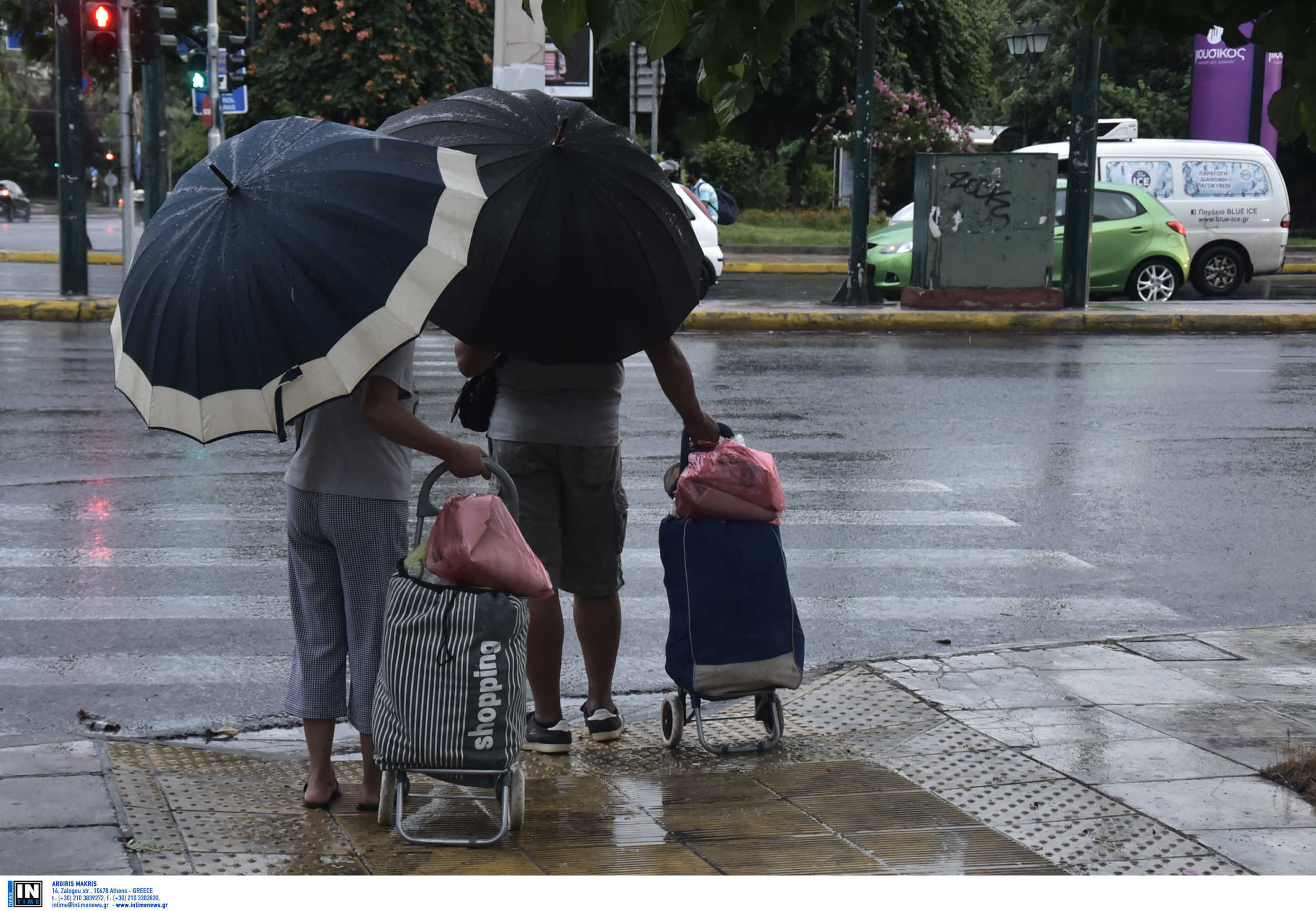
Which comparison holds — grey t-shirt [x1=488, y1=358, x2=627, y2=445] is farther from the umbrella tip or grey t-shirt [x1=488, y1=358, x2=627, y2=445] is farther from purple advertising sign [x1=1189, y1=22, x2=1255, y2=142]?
purple advertising sign [x1=1189, y1=22, x2=1255, y2=142]

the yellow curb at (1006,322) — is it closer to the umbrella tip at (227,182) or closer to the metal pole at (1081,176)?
the metal pole at (1081,176)

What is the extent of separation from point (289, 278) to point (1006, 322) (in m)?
14.4

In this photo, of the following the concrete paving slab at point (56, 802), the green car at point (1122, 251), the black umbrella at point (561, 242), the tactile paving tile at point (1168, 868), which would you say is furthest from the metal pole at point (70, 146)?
the tactile paving tile at point (1168, 868)

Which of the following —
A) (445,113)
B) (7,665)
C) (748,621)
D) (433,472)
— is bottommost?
(7,665)

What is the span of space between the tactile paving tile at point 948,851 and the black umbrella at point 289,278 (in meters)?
1.64

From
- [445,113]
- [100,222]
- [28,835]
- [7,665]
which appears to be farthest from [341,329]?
[100,222]

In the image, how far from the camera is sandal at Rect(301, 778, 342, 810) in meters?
3.98

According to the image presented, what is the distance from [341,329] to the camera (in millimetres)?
3436

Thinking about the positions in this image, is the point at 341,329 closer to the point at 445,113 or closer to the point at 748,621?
the point at 445,113

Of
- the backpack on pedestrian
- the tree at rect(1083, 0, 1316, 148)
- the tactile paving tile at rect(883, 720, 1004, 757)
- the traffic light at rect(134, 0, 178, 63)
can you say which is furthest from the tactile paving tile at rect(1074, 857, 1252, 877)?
the backpack on pedestrian

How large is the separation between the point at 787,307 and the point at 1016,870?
1479 cm

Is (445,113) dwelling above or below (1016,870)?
above

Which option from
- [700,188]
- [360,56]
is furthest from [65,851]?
[700,188]

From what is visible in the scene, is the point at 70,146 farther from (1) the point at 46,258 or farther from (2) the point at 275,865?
(2) the point at 275,865
